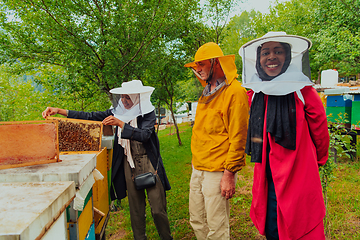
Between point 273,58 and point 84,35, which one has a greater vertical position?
point 84,35

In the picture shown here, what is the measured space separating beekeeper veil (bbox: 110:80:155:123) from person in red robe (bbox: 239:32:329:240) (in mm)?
1230

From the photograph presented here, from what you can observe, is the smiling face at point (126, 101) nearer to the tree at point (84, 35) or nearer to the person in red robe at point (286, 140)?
the person in red robe at point (286, 140)

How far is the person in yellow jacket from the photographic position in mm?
1812

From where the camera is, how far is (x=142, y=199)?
98.7 inches

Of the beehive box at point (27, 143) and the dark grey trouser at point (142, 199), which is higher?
the beehive box at point (27, 143)

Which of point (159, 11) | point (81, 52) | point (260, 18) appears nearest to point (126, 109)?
point (81, 52)

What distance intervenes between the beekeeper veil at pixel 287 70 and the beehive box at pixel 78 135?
156 centimetres

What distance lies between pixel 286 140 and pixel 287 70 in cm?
46

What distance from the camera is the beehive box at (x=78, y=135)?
2.20 m

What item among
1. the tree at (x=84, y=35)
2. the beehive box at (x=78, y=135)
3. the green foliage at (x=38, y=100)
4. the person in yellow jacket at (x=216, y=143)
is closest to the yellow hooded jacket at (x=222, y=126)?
the person in yellow jacket at (x=216, y=143)

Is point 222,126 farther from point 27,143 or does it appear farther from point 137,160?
point 27,143

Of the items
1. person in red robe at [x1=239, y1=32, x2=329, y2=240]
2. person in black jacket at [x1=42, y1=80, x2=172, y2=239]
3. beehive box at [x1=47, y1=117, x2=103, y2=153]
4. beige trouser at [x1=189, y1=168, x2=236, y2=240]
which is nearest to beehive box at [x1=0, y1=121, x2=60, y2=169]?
beehive box at [x1=47, y1=117, x2=103, y2=153]

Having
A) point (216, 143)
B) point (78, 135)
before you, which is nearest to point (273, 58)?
point (216, 143)

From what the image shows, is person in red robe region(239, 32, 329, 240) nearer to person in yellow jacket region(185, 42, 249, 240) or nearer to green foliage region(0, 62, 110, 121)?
person in yellow jacket region(185, 42, 249, 240)
